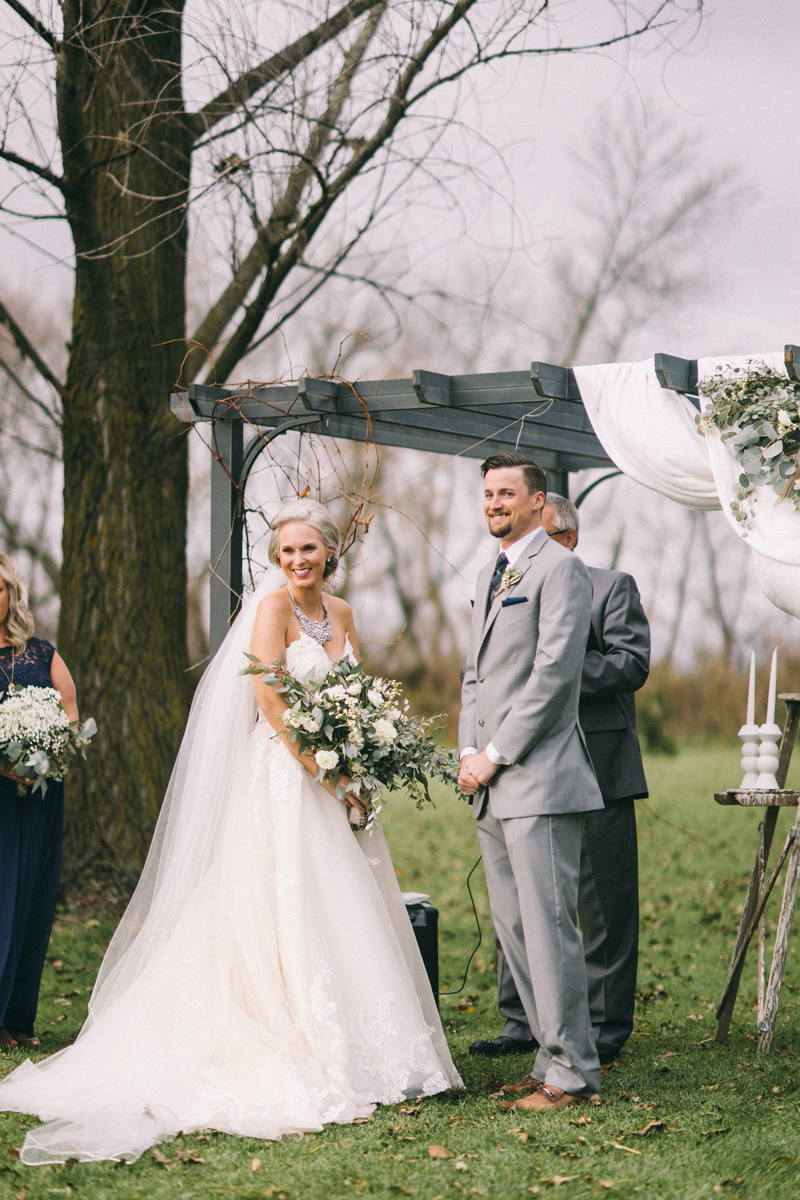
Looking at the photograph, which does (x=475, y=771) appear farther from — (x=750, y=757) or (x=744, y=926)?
(x=744, y=926)

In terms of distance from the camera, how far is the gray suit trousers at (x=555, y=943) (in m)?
4.25

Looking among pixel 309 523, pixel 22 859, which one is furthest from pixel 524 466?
pixel 22 859

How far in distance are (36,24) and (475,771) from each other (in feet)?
16.9

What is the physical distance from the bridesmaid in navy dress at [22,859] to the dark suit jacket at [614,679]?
8.14ft

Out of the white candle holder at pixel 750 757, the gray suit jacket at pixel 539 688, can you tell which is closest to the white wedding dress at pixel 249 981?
the gray suit jacket at pixel 539 688

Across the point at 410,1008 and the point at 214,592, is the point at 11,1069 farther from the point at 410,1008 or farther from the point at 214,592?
the point at 214,592

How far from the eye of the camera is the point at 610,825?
536 centimetres

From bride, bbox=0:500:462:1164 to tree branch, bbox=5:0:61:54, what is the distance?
3713 mm

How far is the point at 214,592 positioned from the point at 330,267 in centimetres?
457

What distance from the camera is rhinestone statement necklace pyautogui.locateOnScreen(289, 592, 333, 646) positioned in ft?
16.2

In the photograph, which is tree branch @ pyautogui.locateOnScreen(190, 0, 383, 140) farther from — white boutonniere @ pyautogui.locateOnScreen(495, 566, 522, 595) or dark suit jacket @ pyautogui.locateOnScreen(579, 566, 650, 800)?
white boutonniere @ pyautogui.locateOnScreen(495, 566, 522, 595)

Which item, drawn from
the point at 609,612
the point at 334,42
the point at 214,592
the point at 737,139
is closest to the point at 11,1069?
the point at 214,592

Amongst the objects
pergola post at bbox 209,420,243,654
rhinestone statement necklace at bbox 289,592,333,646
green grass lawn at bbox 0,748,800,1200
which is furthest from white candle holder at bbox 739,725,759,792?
pergola post at bbox 209,420,243,654

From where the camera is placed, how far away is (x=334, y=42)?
24.1ft
